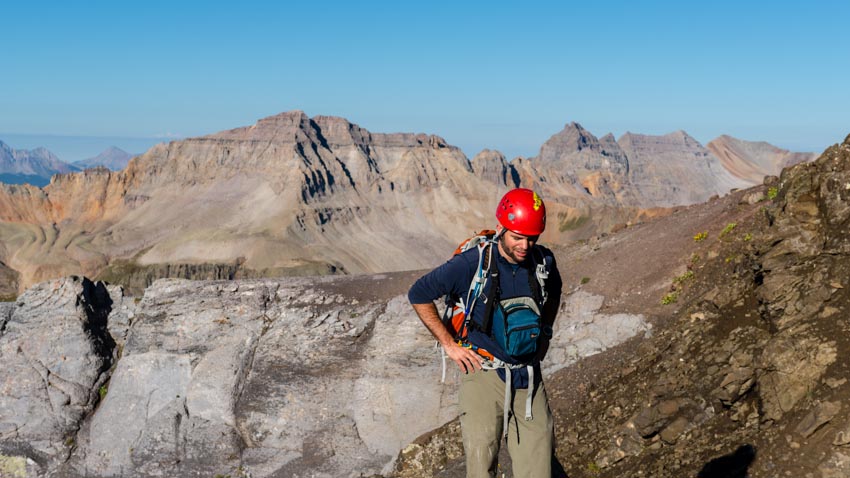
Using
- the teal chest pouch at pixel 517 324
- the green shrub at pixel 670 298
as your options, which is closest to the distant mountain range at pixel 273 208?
the green shrub at pixel 670 298

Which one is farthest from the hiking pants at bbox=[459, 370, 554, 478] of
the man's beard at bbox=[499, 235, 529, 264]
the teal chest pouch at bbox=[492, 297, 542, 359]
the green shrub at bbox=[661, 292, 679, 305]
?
the green shrub at bbox=[661, 292, 679, 305]

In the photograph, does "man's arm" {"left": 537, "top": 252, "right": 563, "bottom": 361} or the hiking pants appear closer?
the hiking pants

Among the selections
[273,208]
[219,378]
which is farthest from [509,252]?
[273,208]

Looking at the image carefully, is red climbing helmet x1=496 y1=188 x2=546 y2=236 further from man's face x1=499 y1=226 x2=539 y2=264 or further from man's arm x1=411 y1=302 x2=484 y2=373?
man's arm x1=411 y1=302 x2=484 y2=373

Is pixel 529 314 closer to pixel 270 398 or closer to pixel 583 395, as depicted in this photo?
pixel 583 395

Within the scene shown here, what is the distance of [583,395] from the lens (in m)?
17.3

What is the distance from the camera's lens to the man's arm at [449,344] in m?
7.25

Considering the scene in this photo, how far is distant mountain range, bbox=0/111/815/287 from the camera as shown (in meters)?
123

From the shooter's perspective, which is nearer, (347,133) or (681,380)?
(681,380)

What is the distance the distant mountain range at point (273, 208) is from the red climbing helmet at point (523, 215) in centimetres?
10677

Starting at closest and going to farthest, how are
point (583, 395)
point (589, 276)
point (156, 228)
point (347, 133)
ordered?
point (583, 395) < point (589, 276) < point (156, 228) < point (347, 133)

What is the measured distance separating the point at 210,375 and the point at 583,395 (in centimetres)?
1632

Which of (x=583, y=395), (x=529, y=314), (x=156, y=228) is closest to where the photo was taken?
(x=529, y=314)

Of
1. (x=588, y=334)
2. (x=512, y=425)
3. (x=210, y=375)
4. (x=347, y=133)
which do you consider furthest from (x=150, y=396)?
(x=347, y=133)
